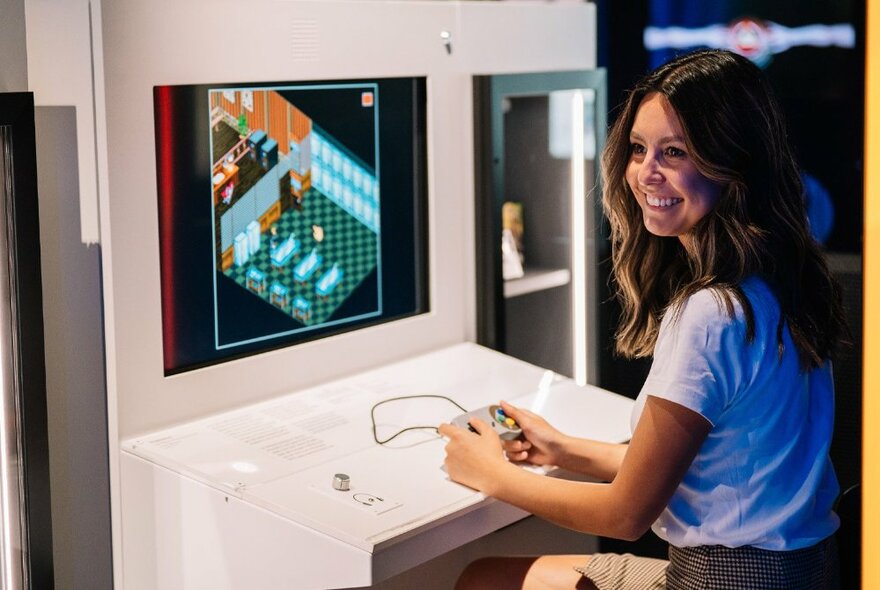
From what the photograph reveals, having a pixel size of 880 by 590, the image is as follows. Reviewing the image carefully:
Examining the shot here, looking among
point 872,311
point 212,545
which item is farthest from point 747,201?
point 212,545

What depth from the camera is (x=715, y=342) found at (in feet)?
5.23

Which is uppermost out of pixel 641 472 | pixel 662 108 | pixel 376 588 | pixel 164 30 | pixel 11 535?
pixel 164 30

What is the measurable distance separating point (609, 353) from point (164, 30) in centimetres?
146

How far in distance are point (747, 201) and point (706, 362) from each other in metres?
0.25

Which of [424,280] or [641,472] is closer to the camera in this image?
[641,472]

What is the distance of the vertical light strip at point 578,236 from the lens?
269cm

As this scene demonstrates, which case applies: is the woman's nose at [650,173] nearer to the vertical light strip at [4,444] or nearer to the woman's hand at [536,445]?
the woman's hand at [536,445]

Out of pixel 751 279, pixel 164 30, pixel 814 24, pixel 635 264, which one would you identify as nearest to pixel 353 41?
pixel 164 30

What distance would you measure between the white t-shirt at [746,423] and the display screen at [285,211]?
858 mm

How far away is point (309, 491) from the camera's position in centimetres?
185

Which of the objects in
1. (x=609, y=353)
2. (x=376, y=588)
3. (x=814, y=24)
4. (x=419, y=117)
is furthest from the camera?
(x=814, y=24)

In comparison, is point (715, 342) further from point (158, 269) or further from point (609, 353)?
point (609, 353)

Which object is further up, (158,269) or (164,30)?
(164,30)

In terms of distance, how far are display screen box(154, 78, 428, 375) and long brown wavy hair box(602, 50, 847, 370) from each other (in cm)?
78
